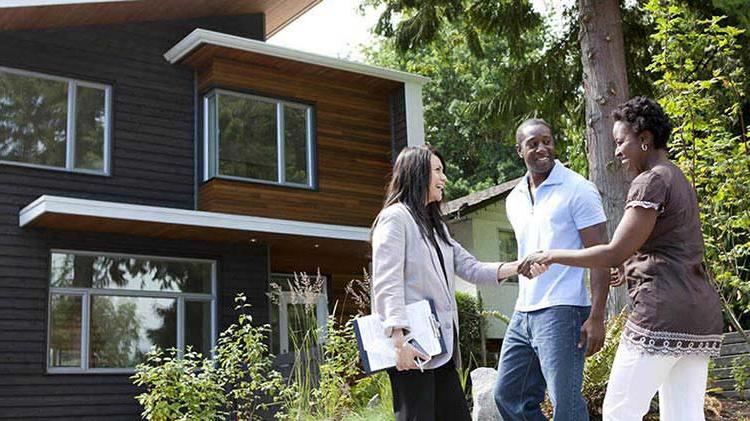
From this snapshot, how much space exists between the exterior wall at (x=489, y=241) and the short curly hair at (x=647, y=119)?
1518 centimetres

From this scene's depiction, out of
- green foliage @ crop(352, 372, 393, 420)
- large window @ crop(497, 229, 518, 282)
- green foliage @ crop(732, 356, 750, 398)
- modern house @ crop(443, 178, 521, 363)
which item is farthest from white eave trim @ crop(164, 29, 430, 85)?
green foliage @ crop(732, 356, 750, 398)

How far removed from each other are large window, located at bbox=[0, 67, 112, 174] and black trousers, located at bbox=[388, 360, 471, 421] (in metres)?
9.52

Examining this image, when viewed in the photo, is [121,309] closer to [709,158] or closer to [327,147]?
[327,147]

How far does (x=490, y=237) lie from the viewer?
20.1 meters

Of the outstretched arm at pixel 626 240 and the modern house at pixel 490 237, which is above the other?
the modern house at pixel 490 237

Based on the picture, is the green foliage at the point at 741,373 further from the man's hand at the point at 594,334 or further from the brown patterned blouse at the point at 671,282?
the brown patterned blouse at the point at 671,282

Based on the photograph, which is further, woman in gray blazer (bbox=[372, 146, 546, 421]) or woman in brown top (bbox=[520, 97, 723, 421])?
woman in gray blazer (bbox=[372, 146, 546, 421])

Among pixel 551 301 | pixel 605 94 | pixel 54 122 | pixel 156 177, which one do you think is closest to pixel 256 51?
pixel 156 177

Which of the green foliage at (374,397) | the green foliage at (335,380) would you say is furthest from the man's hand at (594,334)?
the green foliage at (335,380)

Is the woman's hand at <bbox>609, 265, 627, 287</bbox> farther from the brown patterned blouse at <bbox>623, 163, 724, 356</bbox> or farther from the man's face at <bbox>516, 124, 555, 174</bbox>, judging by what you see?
the man's face at <bbox>516, 124, 555, 174</bbox>

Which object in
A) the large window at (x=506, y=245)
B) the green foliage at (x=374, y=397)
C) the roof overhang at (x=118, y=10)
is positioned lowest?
the green foliage at (x=374, y=397)


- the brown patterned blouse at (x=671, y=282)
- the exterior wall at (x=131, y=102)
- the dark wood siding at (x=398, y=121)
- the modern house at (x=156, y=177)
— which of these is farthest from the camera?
the dark wood siding at (x=398, y=121)

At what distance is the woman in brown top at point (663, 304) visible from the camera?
3.73m

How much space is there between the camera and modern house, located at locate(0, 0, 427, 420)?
11.9 m
